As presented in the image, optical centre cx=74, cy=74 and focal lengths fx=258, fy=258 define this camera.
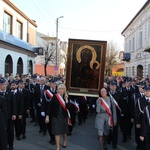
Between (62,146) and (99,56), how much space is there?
9.31 ft

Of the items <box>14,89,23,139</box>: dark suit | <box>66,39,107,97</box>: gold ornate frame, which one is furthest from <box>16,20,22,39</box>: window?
<box>66,39,107,97</box>: gold ornate frame

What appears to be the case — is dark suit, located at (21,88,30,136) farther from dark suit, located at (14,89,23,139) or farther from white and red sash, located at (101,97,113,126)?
white and red sash, located at (101,97,113,126)

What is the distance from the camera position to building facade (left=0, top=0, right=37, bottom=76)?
→ 71.6ft

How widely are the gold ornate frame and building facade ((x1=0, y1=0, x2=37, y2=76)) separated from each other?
45.4 ft

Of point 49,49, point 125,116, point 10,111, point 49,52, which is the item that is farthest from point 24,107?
point 49,49

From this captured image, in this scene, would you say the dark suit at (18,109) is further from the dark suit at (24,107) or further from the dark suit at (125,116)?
the dark suit at (125,116)

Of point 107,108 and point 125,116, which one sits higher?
point 107,108

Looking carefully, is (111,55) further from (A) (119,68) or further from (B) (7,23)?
(B) (7,23)

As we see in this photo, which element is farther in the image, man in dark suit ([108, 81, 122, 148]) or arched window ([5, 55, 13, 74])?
arched window ([5, 55, 13, 74])

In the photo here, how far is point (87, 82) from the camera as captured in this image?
7.81 metres

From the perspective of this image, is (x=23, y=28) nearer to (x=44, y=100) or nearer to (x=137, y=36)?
(x=137, y=36)

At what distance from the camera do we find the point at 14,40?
23734mm

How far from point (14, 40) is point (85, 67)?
17.3m

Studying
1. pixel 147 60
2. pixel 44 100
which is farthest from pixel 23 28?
pixel 44 100
